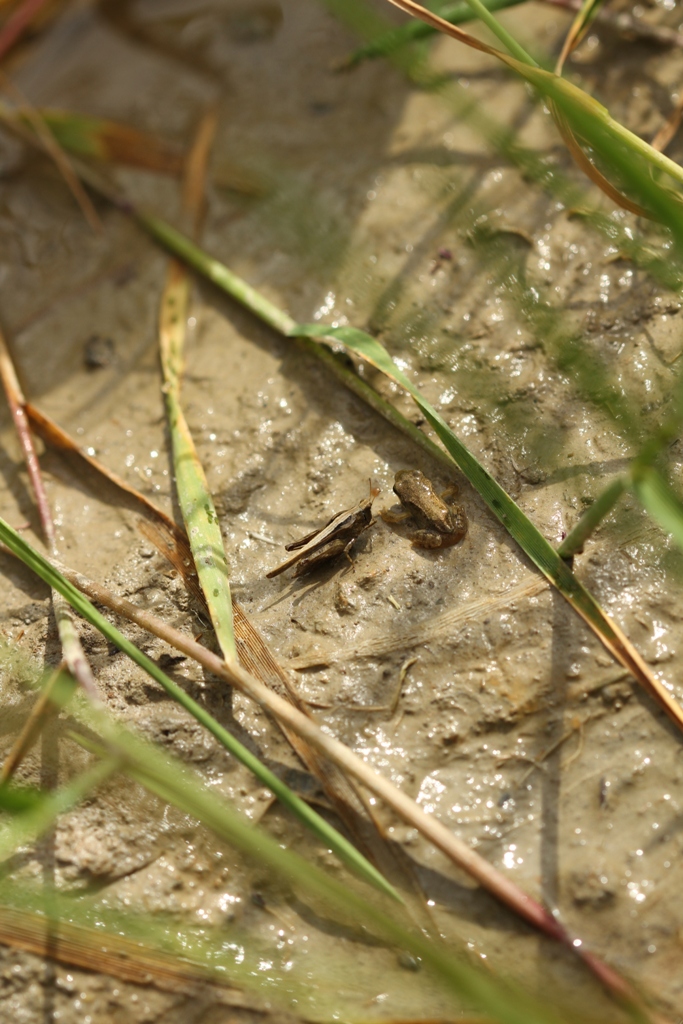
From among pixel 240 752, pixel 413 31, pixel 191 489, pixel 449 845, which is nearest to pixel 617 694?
pixel 449 845

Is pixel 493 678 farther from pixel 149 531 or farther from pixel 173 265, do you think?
pixel 173 265

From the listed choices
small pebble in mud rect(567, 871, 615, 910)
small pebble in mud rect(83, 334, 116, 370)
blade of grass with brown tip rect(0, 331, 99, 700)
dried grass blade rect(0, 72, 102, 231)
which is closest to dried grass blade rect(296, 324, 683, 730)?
small pebble in mud rect(567, 871, 615, 910)

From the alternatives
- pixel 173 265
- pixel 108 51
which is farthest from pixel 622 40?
pixel 108 51

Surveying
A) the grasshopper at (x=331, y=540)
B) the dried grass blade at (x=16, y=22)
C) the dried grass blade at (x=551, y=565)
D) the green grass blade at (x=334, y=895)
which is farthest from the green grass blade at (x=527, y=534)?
the dried grass blade at (x=16, y=22)

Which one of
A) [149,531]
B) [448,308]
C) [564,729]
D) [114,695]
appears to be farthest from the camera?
[448,308]

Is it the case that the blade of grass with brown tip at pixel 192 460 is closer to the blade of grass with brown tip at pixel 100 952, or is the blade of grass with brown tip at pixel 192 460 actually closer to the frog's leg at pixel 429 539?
the frog's leg at pixel 429 539

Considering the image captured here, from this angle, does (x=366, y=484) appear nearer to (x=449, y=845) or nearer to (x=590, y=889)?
(x=449, y=845)

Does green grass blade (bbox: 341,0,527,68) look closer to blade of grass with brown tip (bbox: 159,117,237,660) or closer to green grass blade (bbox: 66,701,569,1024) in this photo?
blade of grass with brown tip (bbox: 159,117,237,660)
